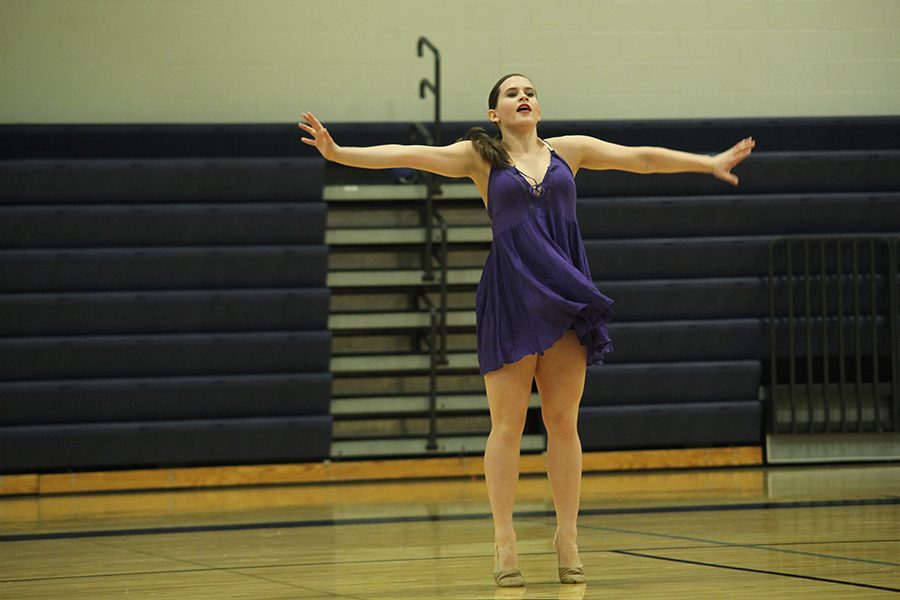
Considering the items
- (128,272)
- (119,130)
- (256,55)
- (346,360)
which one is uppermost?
(256,55)

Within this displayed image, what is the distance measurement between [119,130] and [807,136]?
3.94 meters

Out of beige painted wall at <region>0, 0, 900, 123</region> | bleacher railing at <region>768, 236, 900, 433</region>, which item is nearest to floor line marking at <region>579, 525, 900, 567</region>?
bleacher railing at <region>768, 236, 900, 433</region>

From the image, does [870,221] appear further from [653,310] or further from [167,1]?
[167,1]

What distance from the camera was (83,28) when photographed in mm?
7352

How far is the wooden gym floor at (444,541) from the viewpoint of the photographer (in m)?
2.94

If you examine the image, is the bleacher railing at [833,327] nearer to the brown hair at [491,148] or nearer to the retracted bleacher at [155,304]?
the retracted bleacher at [155,304]

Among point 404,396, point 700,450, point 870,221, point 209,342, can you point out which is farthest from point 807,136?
point 209,342

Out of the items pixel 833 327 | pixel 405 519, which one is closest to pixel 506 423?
pixel 405 519

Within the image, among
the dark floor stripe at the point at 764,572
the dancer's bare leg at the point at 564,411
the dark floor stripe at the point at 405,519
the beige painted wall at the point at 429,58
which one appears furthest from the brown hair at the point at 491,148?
the beige painted wall at the point at 429,58

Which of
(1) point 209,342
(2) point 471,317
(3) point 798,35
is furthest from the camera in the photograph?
(3) point 798,35

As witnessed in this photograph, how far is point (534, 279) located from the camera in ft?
9.87

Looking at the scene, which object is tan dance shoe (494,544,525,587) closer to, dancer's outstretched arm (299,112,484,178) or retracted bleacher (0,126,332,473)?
dancer's outstretched arm (299,112,484,178)

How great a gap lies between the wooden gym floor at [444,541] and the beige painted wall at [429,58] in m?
2.28

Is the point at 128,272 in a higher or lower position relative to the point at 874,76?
lower
